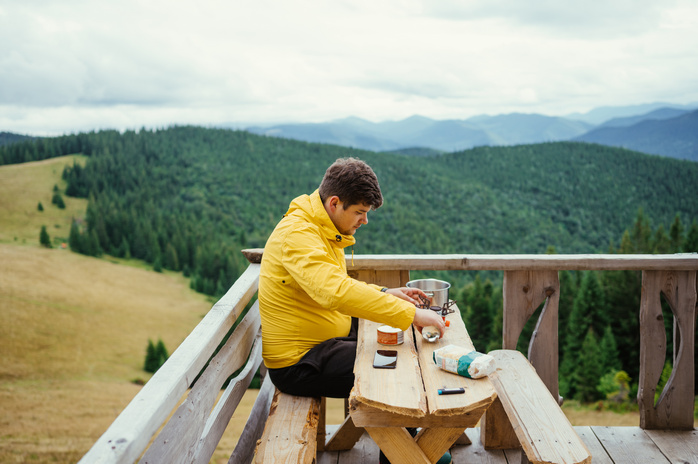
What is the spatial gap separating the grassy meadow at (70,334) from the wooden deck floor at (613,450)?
2636cm

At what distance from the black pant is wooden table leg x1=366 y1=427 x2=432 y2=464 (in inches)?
14.5

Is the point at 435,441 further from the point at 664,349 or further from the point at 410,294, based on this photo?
the point at 664,349

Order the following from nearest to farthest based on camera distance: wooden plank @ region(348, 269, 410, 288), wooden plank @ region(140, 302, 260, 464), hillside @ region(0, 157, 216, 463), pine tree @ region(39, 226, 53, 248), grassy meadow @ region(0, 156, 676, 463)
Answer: wooden plank @ region(140, 302, 260, 464) < wooden plank @ region(348, 269, 410, 288) < grassy meadow @ region(0, 156, 676, 463) < hillside @ region(0, 157, 216, 463) < pine tree @ region(39, 226, 53, 248)

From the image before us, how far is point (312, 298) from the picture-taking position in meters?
1.96

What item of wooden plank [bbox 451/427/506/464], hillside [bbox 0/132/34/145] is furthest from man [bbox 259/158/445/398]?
hillside [bbox 0/132/34/145]

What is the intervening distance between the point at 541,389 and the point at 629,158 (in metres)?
88.1

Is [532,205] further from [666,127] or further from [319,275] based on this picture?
[666,127]

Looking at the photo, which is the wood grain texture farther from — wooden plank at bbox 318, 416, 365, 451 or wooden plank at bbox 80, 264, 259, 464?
wooden plank at bbox 80, 264, 259, 464

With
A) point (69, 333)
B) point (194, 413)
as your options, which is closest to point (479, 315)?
point (194, 413)

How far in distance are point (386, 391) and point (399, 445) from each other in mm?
271

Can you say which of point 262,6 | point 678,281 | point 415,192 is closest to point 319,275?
point 678,281

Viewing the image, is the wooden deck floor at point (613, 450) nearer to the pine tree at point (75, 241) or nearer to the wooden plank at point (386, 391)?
the wooden plank at point (386, 391)

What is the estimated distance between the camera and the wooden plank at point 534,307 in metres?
2.62

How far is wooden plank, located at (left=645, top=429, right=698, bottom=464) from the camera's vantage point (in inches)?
95.9
